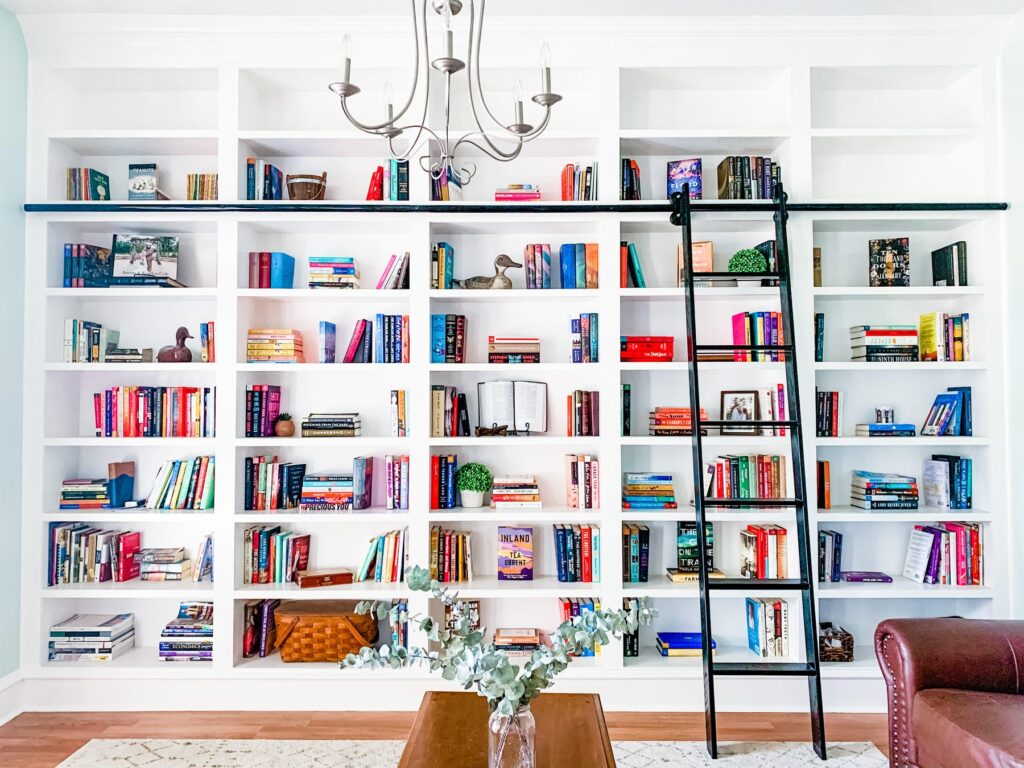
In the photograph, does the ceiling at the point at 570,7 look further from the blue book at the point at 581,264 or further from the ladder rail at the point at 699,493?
the blue book at the point at 581,264

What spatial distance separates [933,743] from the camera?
2006mm

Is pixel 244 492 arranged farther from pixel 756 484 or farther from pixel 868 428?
pixel 868 428

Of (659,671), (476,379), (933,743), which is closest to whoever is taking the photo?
(933,743)

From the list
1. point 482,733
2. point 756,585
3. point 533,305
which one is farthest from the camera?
point 533,305

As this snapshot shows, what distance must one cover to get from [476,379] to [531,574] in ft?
3.10

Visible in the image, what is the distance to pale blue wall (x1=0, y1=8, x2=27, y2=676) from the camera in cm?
294

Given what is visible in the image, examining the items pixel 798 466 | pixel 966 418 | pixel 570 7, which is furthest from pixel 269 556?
pixel 966 418

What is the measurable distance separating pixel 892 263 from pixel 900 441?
0.82 m

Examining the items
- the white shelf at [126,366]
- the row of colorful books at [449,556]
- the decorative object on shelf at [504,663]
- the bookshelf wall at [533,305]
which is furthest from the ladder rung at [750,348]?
the white shelf at [126,366]

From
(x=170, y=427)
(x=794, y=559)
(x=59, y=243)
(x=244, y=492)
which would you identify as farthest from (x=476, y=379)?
(x=59, y=243)

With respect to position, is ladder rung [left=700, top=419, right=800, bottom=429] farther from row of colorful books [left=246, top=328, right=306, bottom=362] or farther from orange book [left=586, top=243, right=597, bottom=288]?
row of colorful books [left=246, top=328, right=306, bottom=362]

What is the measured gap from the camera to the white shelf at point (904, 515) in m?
3.00

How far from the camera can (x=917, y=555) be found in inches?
125

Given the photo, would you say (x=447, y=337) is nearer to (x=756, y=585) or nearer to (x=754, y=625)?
(x=756, y=585)
